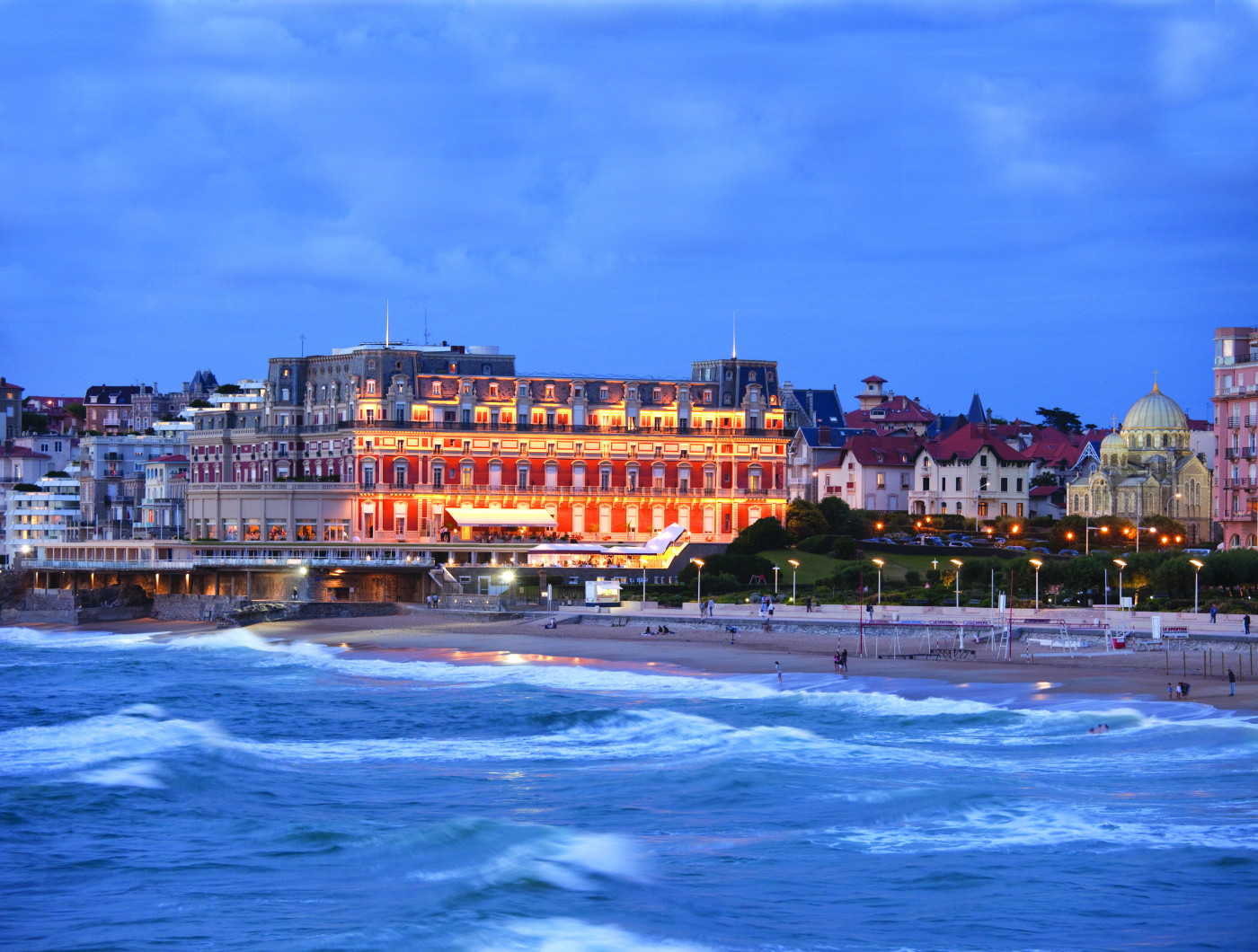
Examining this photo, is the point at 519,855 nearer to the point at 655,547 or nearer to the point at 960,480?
the point at 655,547

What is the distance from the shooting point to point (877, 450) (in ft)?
452

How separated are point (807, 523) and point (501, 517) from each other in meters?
21.5

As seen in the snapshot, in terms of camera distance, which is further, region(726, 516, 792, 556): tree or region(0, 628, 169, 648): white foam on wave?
A: region(726, 516, 792, 556): tree

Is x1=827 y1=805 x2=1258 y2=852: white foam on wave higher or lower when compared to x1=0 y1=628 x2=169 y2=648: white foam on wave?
lower

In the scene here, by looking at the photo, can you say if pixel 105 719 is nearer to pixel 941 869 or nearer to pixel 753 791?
pixel 753 791

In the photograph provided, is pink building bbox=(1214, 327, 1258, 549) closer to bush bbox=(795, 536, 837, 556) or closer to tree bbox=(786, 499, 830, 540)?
bush bbox=(795, 536, 837, 556)

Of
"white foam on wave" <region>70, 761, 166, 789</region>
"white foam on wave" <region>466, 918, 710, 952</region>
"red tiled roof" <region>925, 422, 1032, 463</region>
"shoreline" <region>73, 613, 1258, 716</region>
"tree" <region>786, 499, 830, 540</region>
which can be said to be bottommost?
"white foam on wave" <region>466, 918, 710, 952</region>

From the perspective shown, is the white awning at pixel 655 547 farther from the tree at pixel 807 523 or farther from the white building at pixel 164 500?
the white building at pixel 164 500

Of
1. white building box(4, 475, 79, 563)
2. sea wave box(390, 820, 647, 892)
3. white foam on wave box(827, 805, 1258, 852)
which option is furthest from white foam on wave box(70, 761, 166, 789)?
white building box(4, 475, 79, 563)

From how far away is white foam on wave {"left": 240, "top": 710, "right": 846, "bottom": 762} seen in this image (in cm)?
4569

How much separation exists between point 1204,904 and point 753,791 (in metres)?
13.0

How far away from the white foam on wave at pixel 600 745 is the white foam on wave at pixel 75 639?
41835 millimetres

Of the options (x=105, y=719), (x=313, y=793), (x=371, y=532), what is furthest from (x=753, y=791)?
(x=371, y=532)

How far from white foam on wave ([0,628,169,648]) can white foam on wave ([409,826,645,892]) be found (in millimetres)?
57514
